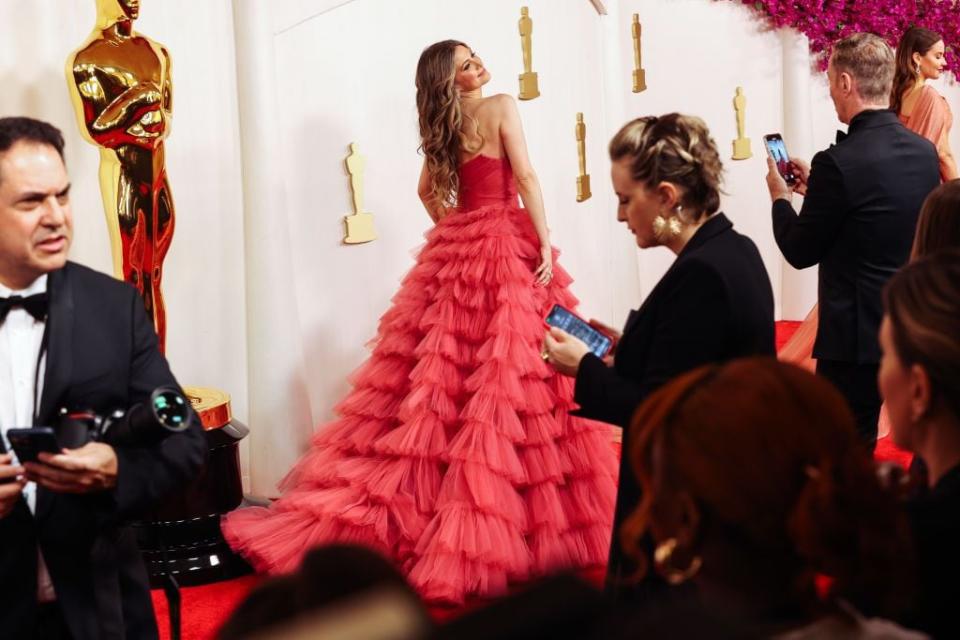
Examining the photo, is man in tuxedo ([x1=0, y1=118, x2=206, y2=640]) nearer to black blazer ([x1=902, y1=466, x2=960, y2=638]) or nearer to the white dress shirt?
the white dress shirt

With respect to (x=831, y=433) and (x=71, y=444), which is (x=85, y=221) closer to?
(x=71, y=444)

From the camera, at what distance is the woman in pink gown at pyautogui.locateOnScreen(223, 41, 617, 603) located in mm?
3611

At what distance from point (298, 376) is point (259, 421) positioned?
23 centimetres

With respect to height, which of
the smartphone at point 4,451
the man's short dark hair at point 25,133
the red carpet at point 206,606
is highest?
the man's short dark hair at point 25,133

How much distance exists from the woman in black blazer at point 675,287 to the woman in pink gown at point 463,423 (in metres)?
1.36

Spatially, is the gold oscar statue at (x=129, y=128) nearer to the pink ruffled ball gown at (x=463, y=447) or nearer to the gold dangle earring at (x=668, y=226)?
the pink ruffled ball gown at (x=463, y=447)

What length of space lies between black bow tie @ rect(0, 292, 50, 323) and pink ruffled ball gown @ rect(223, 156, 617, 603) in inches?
72.9

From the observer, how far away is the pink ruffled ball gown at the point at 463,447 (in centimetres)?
359

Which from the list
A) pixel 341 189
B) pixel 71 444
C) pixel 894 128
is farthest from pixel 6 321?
pixel 341 189

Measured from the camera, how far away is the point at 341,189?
4941mm

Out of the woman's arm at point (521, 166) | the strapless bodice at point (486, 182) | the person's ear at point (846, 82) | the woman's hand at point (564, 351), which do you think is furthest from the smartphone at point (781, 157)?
the woman's hand at point (564, 351)

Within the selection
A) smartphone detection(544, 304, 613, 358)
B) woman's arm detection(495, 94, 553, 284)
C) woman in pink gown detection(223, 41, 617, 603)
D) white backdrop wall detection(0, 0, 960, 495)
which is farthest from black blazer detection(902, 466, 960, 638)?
white backdrop wall detection(0, 0, 960, 495)

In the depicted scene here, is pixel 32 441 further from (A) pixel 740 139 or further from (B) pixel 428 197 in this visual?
(A) pixel 740 139

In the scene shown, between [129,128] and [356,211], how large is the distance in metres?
1.57
